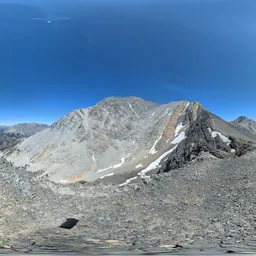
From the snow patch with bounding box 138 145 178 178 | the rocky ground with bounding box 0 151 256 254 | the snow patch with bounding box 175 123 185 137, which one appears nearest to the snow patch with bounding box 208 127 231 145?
the snow patch with bounding box 138 145 178 178

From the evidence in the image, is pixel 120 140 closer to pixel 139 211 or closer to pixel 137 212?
pixel 139 211

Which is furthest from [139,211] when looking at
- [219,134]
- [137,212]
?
[219,134]

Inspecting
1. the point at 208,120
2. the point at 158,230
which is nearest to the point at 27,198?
the point at 158,230

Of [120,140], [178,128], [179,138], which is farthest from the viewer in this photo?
[120,140]

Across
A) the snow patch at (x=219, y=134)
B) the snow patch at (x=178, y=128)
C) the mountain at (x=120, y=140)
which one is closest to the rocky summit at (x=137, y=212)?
the snow patch at (x=219, y=134)

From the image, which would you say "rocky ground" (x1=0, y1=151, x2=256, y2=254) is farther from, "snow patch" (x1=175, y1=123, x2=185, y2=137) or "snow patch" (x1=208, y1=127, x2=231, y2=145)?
"snow patch" (x1=175, y1=123, x2=185, y2=137)

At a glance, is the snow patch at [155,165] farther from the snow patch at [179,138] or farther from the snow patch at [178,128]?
Answer: the snow patch at [178,128]
